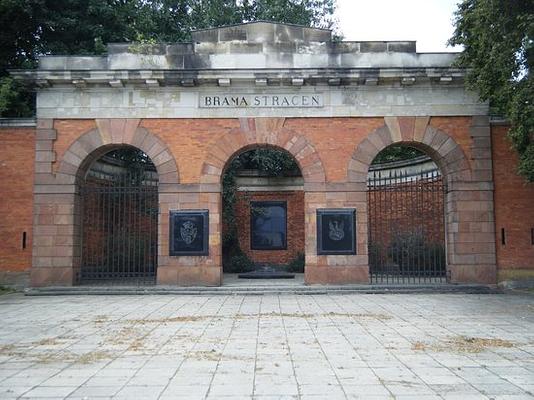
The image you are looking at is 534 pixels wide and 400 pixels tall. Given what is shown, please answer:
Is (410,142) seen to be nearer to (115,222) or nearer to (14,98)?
(115,222)

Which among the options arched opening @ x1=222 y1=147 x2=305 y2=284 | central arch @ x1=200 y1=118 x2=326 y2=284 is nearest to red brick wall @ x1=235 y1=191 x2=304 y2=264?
arched opening @ x1=222 y1=147 x2=305 y2=284

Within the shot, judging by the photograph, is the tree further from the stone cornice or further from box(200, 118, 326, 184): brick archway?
box(200, 118, 326, 184): brick archway

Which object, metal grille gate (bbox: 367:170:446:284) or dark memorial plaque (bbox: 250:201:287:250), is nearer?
metal grille gate (bbox: 367:170:446:284)

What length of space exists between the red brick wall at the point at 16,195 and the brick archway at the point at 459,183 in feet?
31.1

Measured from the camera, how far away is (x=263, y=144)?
51.9 ft

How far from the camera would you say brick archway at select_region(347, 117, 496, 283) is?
15336mm

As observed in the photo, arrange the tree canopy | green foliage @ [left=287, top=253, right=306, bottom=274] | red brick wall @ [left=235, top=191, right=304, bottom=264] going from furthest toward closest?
red brick wall @ [left=235, top=191, right=304, bottom=264], green foliage @ [left=287, top=253, right=306, bottom=274], the tree canopy

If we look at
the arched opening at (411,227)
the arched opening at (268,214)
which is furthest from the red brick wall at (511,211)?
the arched opening at (268,214)

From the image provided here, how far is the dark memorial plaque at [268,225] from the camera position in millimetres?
22750

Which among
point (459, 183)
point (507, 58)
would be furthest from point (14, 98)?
point (507, 58)

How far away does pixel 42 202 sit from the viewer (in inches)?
614

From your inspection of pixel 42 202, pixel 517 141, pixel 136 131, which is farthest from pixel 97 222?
pixel 517 141

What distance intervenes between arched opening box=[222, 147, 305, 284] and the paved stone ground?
32.7ft

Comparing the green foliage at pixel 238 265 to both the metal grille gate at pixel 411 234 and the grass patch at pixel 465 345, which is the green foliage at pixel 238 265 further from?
the grass patch at pixel 465 345
